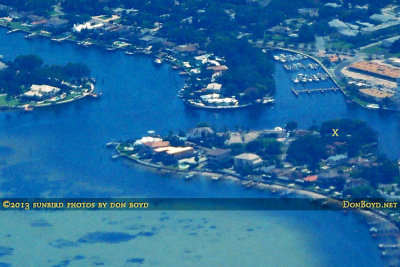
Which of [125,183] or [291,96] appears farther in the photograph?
[291,96]

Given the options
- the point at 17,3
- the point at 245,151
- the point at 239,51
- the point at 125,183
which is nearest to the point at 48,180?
the point at 125,183

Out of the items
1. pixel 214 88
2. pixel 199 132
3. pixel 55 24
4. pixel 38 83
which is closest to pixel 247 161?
A: pixel 199 132

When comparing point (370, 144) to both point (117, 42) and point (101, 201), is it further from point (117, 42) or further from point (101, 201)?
point (117, 42)

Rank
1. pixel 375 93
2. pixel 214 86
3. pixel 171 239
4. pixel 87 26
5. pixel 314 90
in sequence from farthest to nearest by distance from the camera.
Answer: pixel 87 26, pixel 314 90, pixel 214 86, pixel 375 93, pixel 171 239

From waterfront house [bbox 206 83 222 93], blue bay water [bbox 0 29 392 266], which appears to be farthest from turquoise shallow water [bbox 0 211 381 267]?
waterfront house [bbox 206 83 222 93]

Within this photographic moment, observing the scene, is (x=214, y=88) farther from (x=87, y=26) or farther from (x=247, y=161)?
(x=87, y=26)

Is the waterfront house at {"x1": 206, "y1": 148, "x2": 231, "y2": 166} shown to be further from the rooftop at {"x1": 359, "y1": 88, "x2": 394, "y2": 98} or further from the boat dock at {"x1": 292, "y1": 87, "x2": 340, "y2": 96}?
the rooftop at {"x1": 359, "y1": 88, "x2": 394, "y2": 98}
